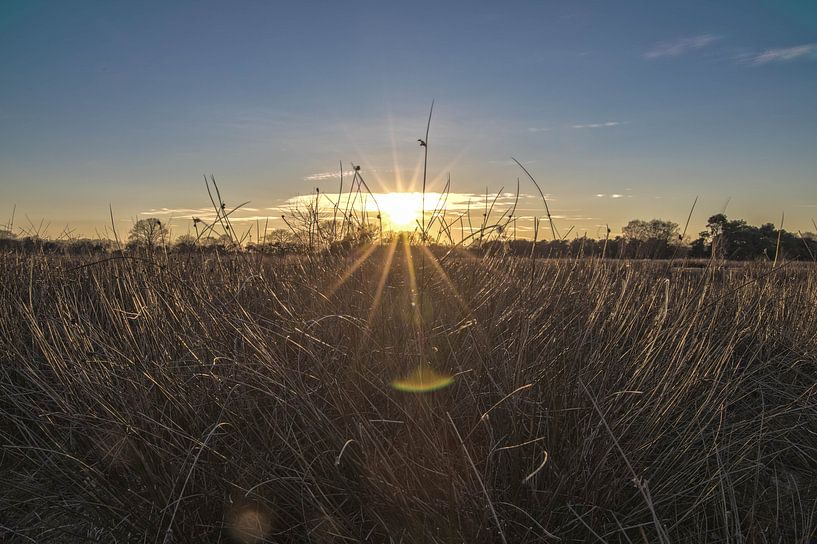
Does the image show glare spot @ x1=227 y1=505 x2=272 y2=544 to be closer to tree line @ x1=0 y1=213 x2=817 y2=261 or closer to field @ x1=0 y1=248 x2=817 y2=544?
field @ x1=0 y1=248 x2=817 y2=544

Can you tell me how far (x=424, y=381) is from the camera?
246 centimetres

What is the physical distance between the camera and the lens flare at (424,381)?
2406 mm

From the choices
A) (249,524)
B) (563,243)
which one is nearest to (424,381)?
(249,524)

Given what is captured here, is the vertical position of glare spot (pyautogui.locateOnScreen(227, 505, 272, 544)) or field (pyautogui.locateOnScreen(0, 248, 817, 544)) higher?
field (pyautogui.locateOnScreen(0, 248, 817, 544))

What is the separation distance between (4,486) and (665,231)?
5179mm

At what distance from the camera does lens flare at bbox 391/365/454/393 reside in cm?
241

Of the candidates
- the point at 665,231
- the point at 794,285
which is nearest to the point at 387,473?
the point at 665,231

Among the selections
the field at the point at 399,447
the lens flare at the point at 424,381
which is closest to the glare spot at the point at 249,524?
the field at the point at 399,447

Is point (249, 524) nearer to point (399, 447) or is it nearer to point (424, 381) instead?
point (399, 447)

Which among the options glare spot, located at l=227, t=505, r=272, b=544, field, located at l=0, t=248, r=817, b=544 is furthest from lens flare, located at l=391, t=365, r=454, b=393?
glare spot, located at l=227, t=505, r=272, b=544

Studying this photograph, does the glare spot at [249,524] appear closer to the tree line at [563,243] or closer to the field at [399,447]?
the field at [399,447]

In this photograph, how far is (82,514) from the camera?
8.30 feet

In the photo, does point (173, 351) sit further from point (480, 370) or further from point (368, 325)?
point (480, 370)

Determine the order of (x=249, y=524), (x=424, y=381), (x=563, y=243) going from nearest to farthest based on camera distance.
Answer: (x=249, y=524)
(x=424, y=381)
(x=563, y=243)
